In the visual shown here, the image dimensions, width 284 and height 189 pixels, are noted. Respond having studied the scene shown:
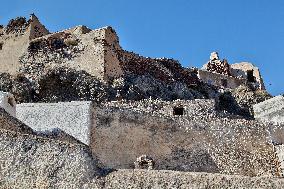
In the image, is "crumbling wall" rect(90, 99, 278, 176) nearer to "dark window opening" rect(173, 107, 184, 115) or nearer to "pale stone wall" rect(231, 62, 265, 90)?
"dark window opening" rect(173, 107, 184, 115)

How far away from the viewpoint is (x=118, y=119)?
20.5 m

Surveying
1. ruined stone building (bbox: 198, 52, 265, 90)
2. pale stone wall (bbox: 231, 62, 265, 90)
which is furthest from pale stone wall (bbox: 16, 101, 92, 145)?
pale stone wall (bbox: 231, 62, 265, 90)

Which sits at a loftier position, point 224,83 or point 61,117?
point 224,83

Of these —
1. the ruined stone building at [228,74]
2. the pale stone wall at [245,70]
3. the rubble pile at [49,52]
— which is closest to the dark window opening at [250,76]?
the ruined stone building at [228,74]

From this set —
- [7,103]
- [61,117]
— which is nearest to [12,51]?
[7,103]

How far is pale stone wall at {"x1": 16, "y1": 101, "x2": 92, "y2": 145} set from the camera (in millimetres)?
19594

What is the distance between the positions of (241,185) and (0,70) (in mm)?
27523

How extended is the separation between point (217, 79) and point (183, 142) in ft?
88.3

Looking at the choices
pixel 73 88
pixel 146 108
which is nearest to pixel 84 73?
pixel 73 88

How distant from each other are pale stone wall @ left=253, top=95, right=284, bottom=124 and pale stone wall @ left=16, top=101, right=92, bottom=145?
7.81 meters

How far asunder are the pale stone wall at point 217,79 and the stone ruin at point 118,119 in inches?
4.4

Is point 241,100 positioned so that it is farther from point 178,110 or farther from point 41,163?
point 41,163

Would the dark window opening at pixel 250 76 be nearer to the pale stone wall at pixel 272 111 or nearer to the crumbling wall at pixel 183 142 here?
the pale stone wall at pixel 272 111

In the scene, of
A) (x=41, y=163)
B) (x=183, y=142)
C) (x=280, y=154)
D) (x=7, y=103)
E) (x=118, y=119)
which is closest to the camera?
(x=41, y=163)
